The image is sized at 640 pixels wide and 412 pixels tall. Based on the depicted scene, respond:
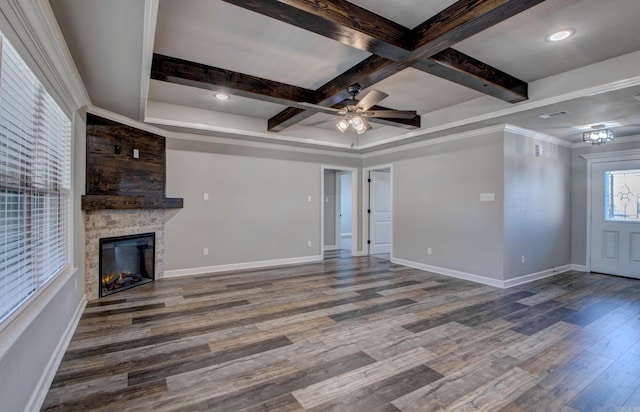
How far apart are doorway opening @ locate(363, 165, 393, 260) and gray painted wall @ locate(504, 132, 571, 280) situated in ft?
9.45

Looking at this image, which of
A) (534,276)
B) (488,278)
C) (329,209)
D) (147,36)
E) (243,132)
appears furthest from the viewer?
(329,209)

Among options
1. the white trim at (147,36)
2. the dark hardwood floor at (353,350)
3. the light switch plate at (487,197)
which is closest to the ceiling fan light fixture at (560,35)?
the light switch plate at (487,197)

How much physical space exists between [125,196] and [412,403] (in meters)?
4.21

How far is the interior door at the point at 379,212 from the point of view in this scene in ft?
24.5

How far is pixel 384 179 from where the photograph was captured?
301 inches

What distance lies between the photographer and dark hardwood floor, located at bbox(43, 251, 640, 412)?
6.64 feet

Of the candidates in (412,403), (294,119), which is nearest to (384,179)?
(294,119)

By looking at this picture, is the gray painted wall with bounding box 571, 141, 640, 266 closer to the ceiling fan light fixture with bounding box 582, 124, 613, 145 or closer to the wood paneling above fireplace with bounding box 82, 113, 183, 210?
the ceiling fan light fixture with bounding box 582, 124, 613, 145

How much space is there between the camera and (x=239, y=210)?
5801 millimetres

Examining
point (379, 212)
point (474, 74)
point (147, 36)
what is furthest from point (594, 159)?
point (147, 36)

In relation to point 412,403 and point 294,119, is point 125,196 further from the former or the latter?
point 412,403

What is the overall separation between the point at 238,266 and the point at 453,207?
393 centimetres

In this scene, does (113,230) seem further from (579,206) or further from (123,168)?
(579,206)

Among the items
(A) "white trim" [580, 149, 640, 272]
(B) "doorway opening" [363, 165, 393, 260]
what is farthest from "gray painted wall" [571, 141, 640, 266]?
(B) "doorway opening" [363, 165, 393, 260]
